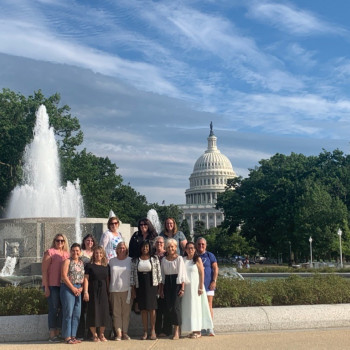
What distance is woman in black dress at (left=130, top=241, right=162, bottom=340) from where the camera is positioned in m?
8.16

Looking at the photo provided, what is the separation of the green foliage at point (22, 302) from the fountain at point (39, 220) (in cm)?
541

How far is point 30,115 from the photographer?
37500 millimetres

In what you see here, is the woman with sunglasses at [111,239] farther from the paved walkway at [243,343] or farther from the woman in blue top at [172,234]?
the paved walkway at [243,343]

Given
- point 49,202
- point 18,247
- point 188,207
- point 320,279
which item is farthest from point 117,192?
point 188,207

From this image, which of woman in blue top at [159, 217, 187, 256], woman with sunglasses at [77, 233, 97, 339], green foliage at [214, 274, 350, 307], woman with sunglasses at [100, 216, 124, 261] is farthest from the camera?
green foliage at [214, 274, 350, 307]

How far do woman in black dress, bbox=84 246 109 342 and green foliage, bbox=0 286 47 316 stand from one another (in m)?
1.33

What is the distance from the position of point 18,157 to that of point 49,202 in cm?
1548

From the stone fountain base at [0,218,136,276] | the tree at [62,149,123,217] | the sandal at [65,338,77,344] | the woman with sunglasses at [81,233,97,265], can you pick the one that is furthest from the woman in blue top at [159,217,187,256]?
the tree at [62,149,123,217]

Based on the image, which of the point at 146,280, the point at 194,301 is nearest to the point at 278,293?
the point at 194,301

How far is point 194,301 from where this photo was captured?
8.28 meters

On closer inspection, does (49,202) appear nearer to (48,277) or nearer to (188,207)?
(48,277)

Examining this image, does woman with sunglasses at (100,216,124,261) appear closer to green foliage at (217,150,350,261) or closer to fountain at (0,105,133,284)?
fountain at (0,105,133,284)

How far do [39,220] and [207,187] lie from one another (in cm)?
12573

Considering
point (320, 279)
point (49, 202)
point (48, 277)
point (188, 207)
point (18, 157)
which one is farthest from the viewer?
point (188, 207)
